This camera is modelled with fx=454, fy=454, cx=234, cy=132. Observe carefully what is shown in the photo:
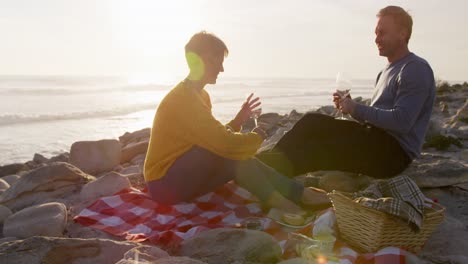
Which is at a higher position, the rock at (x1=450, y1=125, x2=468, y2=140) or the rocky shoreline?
the rock at (x1=450, y1=125, x2=468, y2=140)

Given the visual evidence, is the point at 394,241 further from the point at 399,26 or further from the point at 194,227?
the point at 399,26

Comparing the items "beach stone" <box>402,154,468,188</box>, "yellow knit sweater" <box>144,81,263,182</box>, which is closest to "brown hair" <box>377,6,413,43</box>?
"beach stone" <box>402,154,468,188</box>

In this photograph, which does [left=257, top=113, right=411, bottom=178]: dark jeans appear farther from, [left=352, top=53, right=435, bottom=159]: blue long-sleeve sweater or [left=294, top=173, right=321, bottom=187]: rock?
[left=294, top=173, right=321, bottom=187]: rock

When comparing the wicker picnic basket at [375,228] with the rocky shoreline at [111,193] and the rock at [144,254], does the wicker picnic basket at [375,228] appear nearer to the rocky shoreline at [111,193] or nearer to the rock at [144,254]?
the rocky shoreline at [111,193]

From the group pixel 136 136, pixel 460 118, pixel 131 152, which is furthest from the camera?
pixel 136 136

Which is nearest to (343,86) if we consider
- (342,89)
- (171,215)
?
(342,89)

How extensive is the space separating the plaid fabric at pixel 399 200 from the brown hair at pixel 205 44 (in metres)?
1.84

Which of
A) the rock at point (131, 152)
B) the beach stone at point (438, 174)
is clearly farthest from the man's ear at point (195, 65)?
the rock at point (131, 152)

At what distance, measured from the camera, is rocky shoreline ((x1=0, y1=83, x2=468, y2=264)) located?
3258mm

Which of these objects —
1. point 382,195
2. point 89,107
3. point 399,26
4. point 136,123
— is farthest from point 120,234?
point 89,107

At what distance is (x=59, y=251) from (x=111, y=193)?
7.18 ft

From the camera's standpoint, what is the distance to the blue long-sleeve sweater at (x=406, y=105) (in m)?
4.18

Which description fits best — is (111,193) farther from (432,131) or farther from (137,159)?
(432,131)

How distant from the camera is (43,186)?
5.67 metres
